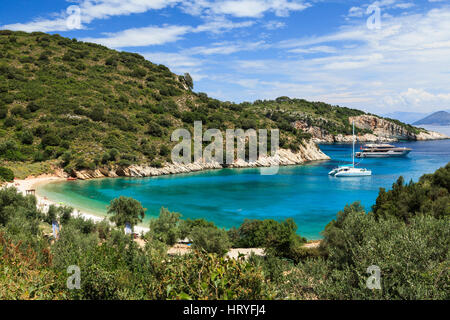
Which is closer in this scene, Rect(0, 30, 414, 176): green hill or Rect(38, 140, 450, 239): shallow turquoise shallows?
Rect(38, 140, 450, 239): shallow turquoise shallows

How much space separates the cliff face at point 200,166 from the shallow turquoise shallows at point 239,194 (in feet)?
6.97

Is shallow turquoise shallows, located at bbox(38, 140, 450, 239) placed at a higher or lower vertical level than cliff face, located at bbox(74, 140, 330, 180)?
lower

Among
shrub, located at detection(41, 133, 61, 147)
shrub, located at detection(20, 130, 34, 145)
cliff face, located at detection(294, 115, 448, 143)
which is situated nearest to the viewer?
shrub, located at detection(20, 130, 34, 145)

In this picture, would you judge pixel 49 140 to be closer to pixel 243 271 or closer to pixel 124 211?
pixel 124 211

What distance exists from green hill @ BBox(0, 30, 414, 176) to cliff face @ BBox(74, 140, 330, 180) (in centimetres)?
118

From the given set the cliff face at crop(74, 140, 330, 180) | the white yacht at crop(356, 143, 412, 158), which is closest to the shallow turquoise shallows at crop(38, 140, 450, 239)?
the cliff face at crop(74, 140, 330, 180)

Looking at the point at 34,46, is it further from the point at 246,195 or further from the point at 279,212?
the point at 279,212

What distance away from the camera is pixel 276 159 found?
66.3 meters

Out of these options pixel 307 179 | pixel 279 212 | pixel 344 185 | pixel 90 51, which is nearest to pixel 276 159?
pixel 307 179

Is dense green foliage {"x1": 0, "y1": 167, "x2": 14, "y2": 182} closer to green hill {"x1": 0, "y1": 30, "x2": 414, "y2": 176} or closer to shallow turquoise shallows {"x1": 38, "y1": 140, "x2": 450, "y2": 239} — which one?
green hill {"x1": 0, "y1": 30, "x2": 414, "y2": 176}

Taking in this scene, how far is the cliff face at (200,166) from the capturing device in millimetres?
46594

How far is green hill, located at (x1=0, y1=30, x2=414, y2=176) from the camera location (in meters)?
45.5
